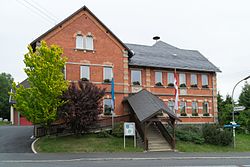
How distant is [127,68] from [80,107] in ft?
28.3

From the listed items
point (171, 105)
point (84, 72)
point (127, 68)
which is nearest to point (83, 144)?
point (84, 72)

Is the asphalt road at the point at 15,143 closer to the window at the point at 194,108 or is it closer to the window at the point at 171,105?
the window at the point at 171,105

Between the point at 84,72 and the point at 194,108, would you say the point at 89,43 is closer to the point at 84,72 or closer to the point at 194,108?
the point at 84,72

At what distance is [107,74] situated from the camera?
27.0 m

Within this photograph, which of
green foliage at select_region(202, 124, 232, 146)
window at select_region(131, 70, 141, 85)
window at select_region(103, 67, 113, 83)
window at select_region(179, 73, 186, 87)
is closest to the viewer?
green foliage at select_region(202, 124, 232, 146)

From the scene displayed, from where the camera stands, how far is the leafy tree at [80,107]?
20688 millimetres

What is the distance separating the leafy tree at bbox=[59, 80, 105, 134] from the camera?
20688 mm

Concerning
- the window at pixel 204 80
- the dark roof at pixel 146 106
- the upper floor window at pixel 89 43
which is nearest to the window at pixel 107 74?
the upper floor window at pixel 89 43

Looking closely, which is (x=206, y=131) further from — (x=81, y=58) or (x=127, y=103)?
(x=81, y=58)

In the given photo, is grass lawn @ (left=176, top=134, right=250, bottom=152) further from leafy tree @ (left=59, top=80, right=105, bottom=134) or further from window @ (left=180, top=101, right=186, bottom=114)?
leafy tree @ (left=59, top=80, right=105, bottom=134)

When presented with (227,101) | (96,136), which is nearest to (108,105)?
(96,136)

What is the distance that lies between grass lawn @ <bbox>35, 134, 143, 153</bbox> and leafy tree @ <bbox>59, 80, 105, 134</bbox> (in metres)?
1.10

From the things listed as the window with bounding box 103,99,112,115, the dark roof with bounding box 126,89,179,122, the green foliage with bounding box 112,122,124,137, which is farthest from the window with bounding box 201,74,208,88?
the green foliage with bounding box 112,122,124,137

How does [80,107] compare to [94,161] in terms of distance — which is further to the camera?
[80,107]
